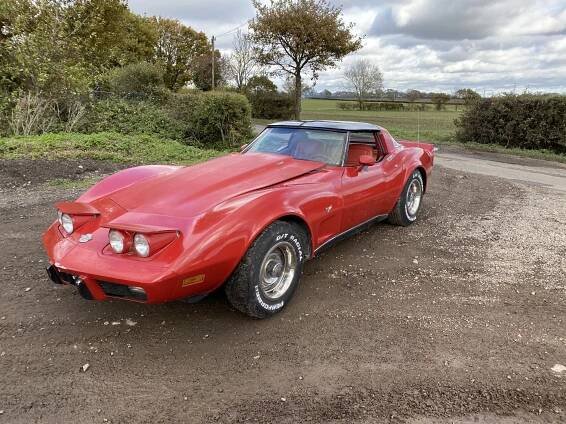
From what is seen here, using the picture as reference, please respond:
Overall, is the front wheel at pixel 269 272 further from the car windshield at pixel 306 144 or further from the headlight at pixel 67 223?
the headlight at pixel 67 223

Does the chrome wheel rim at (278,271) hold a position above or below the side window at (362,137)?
below

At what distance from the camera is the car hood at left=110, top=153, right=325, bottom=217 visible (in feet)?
10.8

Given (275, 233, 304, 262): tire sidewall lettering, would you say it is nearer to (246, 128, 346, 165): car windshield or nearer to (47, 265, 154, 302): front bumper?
(47, 265, 154, 302): front bumper

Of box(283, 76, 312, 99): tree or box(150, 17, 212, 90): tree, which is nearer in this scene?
box(283, 76, 312, 99): tree

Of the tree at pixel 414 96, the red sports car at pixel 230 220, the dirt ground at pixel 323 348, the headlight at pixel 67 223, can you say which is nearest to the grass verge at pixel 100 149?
the dirt ground at pixel 323 348

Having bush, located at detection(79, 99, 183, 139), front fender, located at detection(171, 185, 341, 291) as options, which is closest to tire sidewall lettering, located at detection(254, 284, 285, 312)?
front fender, located at detection(171, 185, 341, 291)

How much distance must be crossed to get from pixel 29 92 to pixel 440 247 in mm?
11313

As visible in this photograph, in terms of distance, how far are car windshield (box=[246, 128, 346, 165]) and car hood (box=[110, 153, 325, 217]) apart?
17cm

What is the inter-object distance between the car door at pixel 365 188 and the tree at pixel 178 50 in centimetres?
3590

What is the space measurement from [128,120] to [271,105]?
15.4m

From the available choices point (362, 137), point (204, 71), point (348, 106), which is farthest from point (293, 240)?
point (204, 71)

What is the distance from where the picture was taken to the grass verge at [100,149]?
930 centimetres

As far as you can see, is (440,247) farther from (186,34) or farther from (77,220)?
(186,34)

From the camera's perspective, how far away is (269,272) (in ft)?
11.5
